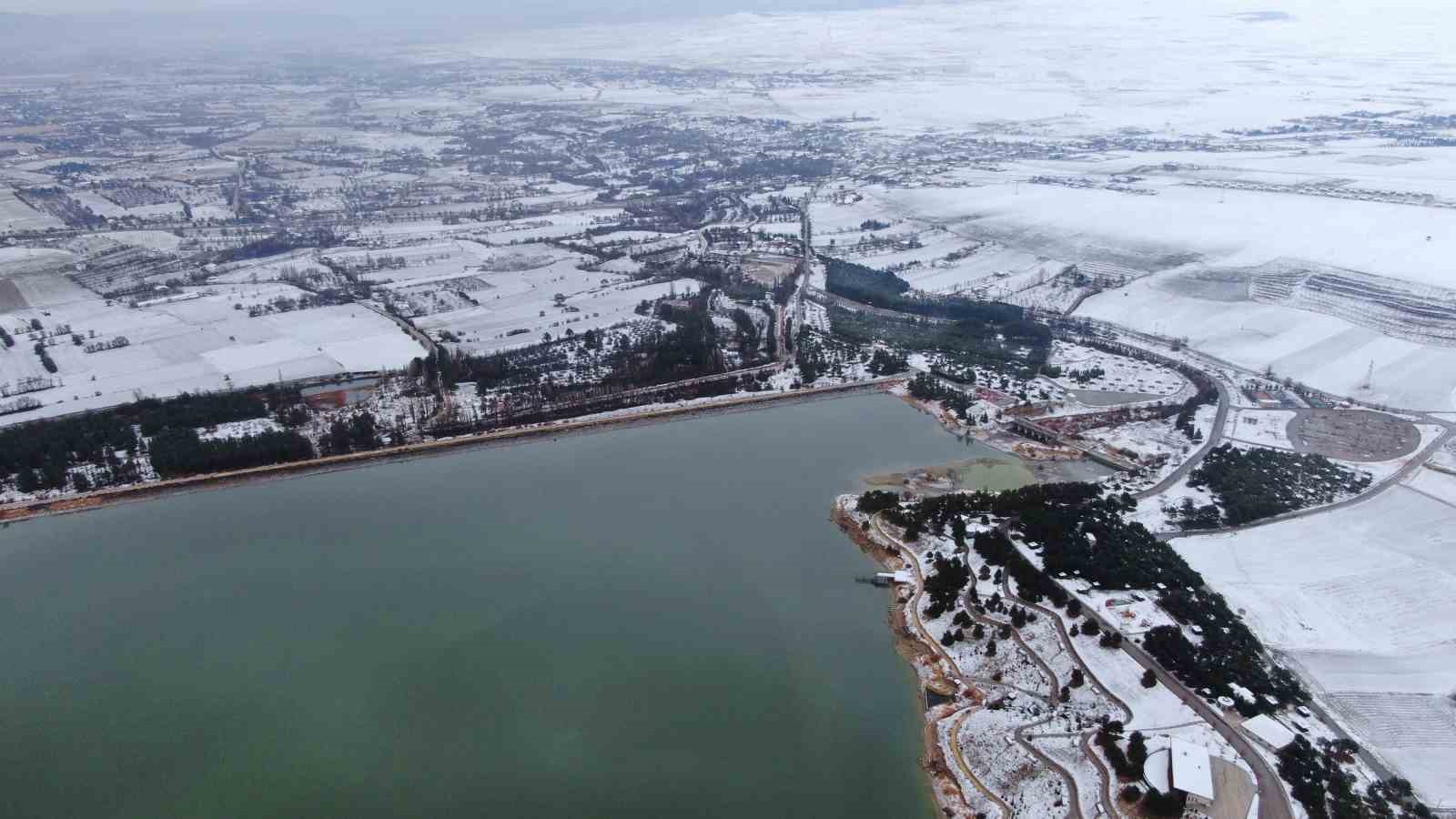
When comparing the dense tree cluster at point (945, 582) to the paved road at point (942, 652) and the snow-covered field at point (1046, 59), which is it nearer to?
the paved road at point (942, 652)

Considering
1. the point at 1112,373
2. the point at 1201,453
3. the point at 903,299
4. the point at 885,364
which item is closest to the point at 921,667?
the point at 1201,453

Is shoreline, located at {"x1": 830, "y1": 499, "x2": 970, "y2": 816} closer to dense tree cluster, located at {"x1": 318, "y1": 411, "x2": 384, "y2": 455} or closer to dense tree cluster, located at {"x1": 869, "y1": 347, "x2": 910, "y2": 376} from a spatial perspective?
dense tree cluster, located at {"x1": 869, "y1": 347, "x2": 910, "y2": 376}

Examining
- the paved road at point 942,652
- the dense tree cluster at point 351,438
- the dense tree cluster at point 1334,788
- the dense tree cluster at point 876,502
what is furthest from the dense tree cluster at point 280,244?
the dense tree cluster at point 1334,788

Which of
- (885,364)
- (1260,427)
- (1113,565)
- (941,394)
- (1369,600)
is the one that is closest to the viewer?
(1369,600)

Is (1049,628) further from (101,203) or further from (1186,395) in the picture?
(101,203)

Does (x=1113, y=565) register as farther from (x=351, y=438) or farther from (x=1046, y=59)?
(x=1046, y=59)

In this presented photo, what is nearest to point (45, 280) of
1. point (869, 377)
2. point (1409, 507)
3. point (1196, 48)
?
point (869, 377)

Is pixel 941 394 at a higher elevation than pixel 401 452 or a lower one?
higher
